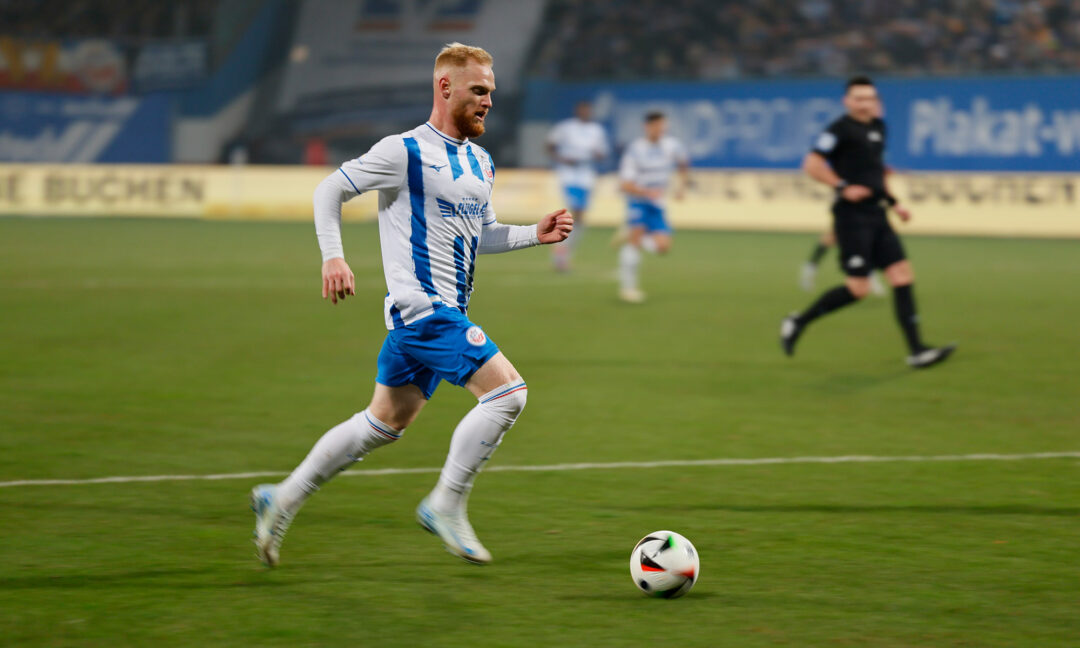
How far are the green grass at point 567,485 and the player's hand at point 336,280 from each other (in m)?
1.07

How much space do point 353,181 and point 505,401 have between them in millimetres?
975

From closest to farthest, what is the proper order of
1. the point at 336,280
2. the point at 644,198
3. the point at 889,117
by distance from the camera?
the point at 336,280 < the point at 644,198 < the point at 889,117

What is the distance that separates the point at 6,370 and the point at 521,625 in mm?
6822

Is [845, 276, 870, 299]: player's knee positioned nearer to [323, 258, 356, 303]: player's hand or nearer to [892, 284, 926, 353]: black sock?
[892, 284, 926, 353]: black sock

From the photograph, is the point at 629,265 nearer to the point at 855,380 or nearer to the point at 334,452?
the point at 855,380

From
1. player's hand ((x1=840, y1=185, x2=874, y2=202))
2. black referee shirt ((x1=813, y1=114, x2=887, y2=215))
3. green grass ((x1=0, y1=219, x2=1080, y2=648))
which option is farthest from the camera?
black referee shirt ((x1=813, y1=114, x2=887, y2=215))

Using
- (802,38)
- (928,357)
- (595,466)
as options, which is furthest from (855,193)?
(802,38)

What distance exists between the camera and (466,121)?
15.9 feet

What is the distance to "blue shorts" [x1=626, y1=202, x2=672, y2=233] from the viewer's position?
15680mm

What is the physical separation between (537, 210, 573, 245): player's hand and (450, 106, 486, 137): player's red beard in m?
0.44

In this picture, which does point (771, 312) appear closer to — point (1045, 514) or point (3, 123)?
point (1045, 514)

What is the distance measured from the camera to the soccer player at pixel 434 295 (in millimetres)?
4785

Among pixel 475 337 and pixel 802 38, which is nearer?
pixel 475 337

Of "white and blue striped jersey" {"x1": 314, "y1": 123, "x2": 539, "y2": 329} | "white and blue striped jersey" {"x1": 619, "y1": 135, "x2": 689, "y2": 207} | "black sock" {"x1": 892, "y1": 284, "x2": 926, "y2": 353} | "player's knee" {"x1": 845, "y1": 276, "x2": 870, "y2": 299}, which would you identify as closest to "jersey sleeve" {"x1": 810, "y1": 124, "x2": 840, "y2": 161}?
"player's knee" {"x1": 845, "y1": 276, "x2": 870, "y2": 299}
